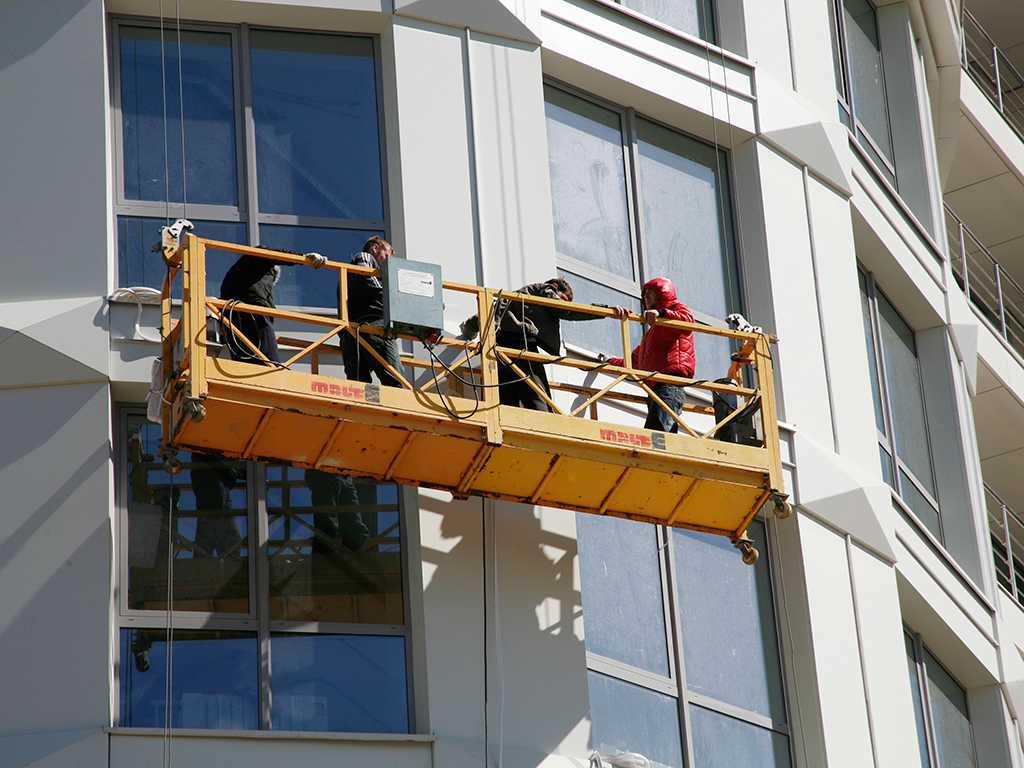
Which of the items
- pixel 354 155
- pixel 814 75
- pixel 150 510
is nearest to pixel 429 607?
pixel 150 510

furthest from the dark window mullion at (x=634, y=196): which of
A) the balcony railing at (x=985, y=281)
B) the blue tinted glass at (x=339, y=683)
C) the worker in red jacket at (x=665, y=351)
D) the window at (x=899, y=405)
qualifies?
the balcony railing at (x=985, y=281)

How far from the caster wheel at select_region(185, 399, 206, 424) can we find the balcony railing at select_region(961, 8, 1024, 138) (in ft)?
70.0

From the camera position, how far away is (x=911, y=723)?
16.9 metres

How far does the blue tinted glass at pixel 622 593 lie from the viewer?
14.9 metres

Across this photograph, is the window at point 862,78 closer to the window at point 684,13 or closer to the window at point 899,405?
the window at point 899,405

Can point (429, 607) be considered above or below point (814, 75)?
below

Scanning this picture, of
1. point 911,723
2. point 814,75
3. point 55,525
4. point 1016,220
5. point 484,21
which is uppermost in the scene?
point 1016,220

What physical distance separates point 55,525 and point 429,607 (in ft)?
10.8

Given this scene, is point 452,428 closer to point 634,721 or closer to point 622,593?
point 622,593

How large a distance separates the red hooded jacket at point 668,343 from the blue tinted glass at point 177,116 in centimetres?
423

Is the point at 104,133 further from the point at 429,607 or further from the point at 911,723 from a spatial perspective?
the point at 911,723

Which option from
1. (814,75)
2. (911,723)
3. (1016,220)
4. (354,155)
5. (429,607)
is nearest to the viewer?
(429,607)

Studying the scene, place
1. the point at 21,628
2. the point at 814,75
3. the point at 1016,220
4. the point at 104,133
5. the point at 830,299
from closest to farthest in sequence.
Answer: the point at 21,628 < the point at 104,133 < the point at 830,299 < the point at 814,75 < the point at 1016,220

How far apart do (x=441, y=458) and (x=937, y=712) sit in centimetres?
954
